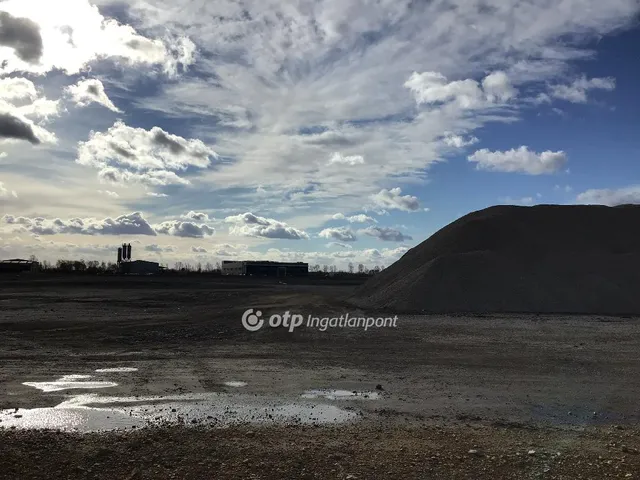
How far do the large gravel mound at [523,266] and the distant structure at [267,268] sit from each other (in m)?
75.6

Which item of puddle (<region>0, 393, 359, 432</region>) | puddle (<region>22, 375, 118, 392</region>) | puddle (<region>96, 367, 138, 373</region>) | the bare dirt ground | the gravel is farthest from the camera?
puddle (<region>96, 367, 138, 373</region>)

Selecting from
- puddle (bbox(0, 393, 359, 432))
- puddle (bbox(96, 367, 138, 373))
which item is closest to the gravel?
puddle (bbox(0, 393, 359, 432))

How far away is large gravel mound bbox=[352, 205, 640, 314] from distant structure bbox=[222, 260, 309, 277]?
75.6m

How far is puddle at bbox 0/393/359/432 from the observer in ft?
25.8

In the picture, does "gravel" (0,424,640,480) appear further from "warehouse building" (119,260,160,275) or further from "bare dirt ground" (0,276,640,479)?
"warehouse building" (119,260,160,275)

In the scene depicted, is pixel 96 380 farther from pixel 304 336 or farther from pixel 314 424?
pixel 304 336

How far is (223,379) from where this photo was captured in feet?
37.6

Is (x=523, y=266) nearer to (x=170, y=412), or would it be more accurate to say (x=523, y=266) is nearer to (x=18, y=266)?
(x=170, y=412)

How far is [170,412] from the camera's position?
852 cm

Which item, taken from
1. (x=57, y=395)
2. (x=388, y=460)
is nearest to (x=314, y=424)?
(x=388, y=460)

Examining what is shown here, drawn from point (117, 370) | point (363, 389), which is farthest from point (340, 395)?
point (117, 370)

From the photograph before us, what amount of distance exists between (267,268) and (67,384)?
111 m

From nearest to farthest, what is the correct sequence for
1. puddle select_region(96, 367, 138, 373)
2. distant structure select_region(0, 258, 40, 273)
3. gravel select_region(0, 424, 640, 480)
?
gravel select_region(0, 424, 640, 480) < puddle select_region(96, 367, 138, 373) < distant structure select_region(0, 258, 40, 273)

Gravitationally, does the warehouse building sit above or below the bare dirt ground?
above
